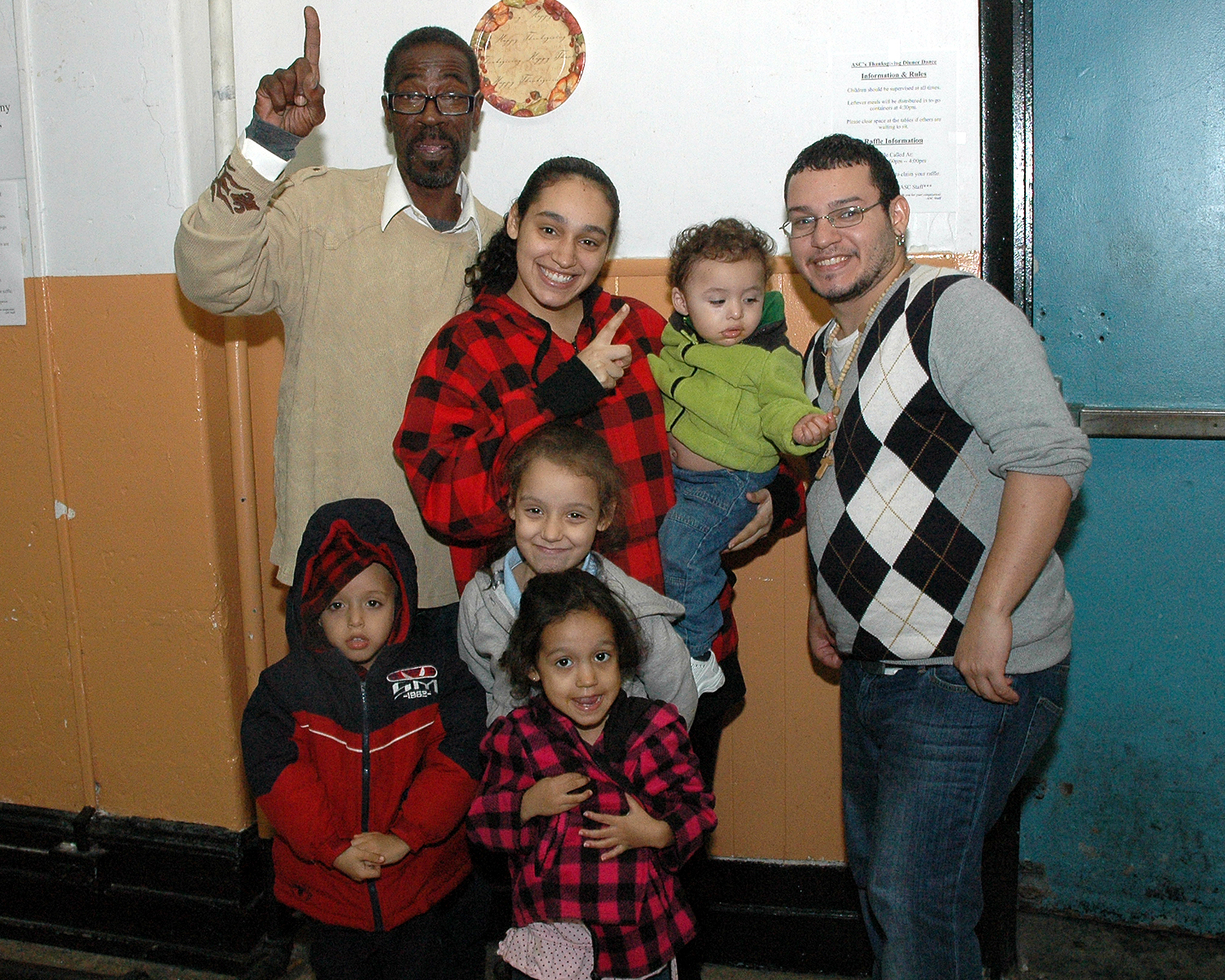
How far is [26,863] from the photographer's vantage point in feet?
9.80

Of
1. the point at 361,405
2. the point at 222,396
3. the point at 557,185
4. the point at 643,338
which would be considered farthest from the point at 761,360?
the point at 222,396

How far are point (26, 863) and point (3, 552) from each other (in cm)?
101

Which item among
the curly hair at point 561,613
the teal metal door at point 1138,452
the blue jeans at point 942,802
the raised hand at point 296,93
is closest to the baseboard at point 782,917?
Result: the teal metal door at point 1138,452

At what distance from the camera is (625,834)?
5.75 feet

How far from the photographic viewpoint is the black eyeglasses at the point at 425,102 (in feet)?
7.13

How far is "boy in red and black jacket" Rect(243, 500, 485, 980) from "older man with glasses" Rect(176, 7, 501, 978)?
7 cm

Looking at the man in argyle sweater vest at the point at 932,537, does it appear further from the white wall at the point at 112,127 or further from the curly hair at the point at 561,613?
the white wall at the point at 112,127

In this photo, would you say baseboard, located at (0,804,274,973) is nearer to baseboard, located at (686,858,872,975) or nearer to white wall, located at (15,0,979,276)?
baseboard, located at (686,858,872,975)

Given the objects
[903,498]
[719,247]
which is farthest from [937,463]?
[719,247]

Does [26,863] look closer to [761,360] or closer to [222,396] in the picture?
[222,396]

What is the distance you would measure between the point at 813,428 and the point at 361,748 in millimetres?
1188

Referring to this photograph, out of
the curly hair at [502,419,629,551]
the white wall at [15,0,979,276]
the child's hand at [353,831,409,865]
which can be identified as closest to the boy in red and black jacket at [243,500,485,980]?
the child's hand at [353,831,409,865]

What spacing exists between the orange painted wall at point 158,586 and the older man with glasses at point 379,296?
56 centimetres

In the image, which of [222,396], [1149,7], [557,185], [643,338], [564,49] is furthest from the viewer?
[222,396]
